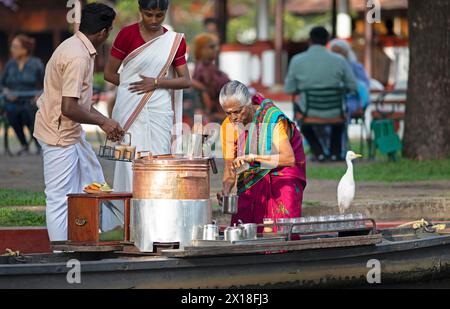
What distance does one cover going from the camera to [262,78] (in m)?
26.1

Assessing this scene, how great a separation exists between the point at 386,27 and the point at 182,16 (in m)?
24.6

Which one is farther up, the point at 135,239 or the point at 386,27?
the point at 386,27

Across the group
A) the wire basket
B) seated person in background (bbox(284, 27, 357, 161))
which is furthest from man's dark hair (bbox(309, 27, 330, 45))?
the wire basket

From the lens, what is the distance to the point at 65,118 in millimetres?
9742

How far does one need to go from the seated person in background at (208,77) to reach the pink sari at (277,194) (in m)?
8.27

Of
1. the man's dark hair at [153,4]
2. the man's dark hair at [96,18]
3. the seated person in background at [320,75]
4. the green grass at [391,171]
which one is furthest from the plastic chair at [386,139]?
the man's dark hair at [96,18]

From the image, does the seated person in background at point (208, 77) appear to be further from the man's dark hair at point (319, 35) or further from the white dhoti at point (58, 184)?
the white dhoti at point (58, 184)

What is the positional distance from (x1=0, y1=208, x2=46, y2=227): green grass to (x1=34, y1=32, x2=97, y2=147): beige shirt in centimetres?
134

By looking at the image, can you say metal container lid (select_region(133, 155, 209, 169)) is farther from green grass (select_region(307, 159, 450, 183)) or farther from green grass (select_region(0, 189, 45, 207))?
green grass (select_region(307, 159, 450, 183))

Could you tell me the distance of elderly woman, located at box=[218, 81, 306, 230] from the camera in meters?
9.16

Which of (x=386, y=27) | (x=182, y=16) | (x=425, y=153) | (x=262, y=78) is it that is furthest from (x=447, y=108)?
(x=182, y=16)

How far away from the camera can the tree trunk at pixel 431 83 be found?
51.9ft

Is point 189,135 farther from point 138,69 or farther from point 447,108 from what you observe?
point 447,108

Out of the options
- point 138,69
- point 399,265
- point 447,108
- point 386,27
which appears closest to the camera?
point 399,265
